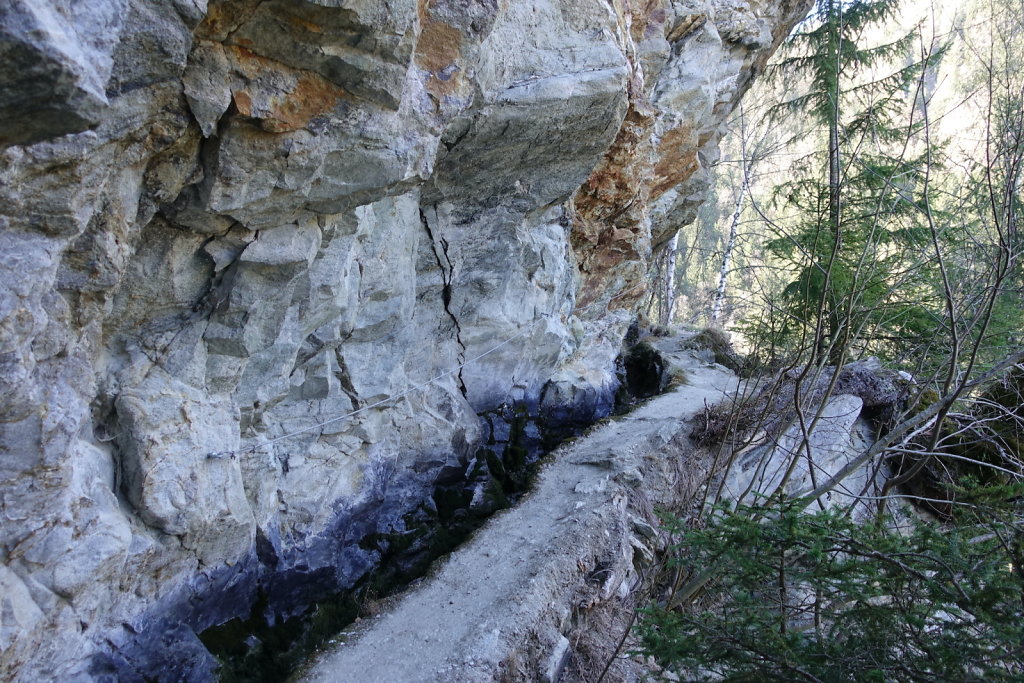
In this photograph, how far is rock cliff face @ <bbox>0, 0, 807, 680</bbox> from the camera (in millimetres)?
3824

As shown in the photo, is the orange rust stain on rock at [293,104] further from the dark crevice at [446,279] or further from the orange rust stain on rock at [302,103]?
the dark crevice at [446,279]

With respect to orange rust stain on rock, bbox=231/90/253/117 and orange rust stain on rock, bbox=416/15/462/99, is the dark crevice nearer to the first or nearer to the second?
orange rust stain on rock, bbox=416/15/462/99

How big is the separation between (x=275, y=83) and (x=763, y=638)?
176 inches

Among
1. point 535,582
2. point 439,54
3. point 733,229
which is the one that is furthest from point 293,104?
point 733,229

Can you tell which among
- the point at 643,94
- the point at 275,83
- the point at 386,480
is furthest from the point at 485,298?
the point at 275,83

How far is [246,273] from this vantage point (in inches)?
Answer: 221

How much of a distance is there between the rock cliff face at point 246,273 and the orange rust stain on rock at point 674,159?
1.74 meters

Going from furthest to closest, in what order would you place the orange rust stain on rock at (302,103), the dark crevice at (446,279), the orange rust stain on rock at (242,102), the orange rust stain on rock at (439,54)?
the dark crevice at (446,279), the orange rust stain on rock at (439,54), the orange rust stain on rock at (302,103), the orange rust stain on rock at (242,102)

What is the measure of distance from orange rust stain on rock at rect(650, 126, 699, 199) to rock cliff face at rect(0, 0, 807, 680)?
174 cm

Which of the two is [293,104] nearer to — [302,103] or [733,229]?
[302,103]

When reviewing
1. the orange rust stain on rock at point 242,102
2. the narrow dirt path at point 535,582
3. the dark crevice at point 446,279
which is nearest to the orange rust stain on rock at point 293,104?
the orange rust stain on rock at point 242,102

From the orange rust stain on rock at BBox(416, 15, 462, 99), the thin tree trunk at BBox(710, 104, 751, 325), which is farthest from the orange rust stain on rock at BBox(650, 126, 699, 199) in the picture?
the orange rust stain on rock at BBox(416, 15, 462, 99)

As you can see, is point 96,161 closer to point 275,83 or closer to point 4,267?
point 4,267

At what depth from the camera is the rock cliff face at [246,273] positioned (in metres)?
3.82
